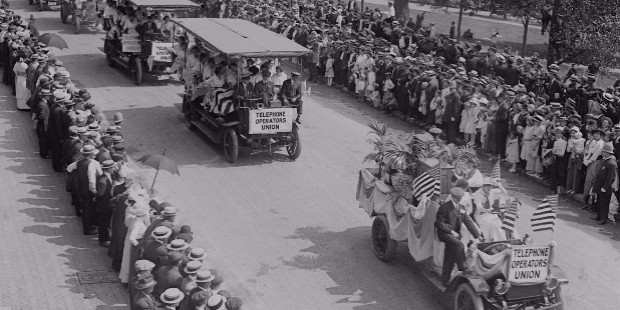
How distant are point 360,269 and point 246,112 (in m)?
5.80

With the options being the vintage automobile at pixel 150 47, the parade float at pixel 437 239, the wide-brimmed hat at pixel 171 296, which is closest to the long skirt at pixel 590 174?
the parade float at pixel 437 239

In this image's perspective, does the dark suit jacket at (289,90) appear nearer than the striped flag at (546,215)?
No

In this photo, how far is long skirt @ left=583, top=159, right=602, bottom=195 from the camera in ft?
50.9

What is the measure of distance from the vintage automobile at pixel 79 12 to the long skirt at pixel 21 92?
10.5 meters

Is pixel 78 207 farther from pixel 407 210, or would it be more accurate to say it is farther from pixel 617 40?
pixel 617 40

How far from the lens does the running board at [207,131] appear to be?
720 inches

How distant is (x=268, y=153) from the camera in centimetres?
1864

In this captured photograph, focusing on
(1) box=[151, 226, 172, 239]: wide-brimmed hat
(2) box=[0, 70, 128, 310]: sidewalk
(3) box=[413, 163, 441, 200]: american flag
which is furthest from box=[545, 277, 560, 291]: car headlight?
(2) box=[0, 70, 128, 310]: sidewalk

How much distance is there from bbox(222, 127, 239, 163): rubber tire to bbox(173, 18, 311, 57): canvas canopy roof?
1.74 metres

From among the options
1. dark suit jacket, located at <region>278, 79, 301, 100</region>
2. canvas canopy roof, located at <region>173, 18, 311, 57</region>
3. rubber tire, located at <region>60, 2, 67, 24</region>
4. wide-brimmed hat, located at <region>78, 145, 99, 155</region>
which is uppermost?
canvas canopy roof, located at <region>173, 18, 311, 57</region>

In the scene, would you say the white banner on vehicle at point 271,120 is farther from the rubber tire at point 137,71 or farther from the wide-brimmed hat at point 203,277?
the wide-brimmed hat at point 203,277

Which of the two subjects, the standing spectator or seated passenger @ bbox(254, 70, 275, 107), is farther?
seated passenger @ bbox(254, 70, 275, 107)

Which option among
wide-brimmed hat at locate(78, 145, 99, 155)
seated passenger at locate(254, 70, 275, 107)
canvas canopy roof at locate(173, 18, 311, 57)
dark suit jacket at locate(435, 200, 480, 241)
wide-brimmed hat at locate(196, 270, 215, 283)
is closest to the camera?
wide-brimmed hat at locate(196, 270, 215, 283)

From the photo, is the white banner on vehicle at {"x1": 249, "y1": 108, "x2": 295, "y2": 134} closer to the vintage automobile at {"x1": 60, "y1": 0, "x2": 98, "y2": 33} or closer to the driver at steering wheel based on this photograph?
the driver at steering wheel
